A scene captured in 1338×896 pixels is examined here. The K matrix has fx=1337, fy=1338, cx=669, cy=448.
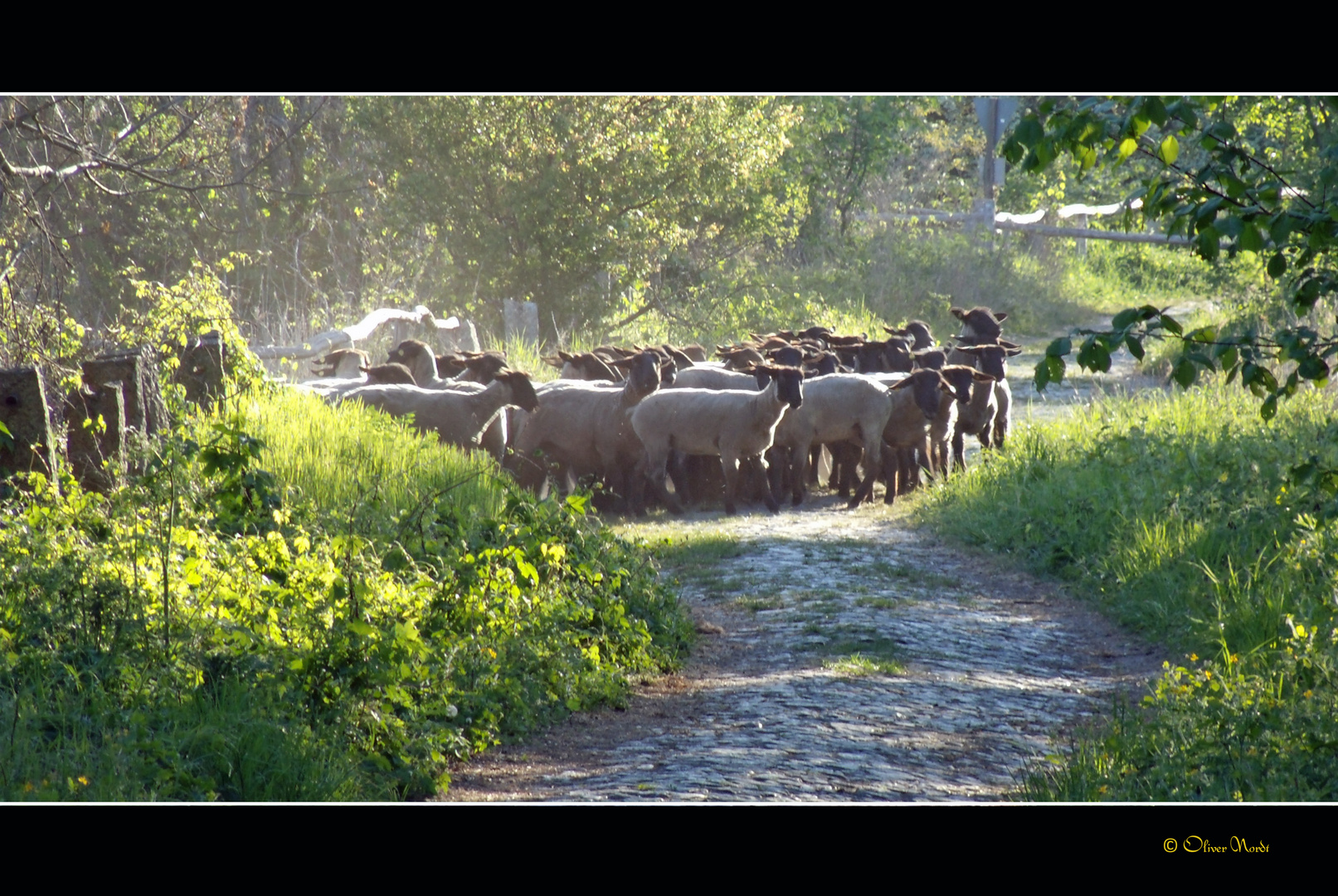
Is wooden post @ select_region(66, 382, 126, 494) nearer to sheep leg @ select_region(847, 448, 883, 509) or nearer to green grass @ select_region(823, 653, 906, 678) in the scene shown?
green grass @ select_region(823, 653, 906, 678)

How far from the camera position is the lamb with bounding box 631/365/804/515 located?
14.4 meters

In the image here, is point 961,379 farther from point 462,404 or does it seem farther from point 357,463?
point 357,463

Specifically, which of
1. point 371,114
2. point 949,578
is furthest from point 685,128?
point 949,578

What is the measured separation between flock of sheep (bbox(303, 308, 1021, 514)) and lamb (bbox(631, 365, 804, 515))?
0.01m

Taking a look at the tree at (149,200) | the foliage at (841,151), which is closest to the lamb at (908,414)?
the tree at (149,200)

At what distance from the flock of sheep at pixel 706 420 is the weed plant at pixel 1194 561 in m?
1.07

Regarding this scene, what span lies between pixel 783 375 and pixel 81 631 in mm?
9067

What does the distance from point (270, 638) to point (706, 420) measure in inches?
344

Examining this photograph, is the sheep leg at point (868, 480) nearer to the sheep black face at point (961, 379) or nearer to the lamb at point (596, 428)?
the sheep black face at point (961, 379)

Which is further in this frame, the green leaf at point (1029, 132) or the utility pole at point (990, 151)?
the utility pole at point (990, 151)

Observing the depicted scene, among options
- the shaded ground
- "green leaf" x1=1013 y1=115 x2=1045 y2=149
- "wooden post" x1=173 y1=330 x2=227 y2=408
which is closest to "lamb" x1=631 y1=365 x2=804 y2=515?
the shaded ground

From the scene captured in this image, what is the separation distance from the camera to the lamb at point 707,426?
47.4ft

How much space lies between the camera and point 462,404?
1397 cm

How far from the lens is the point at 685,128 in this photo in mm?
23797
